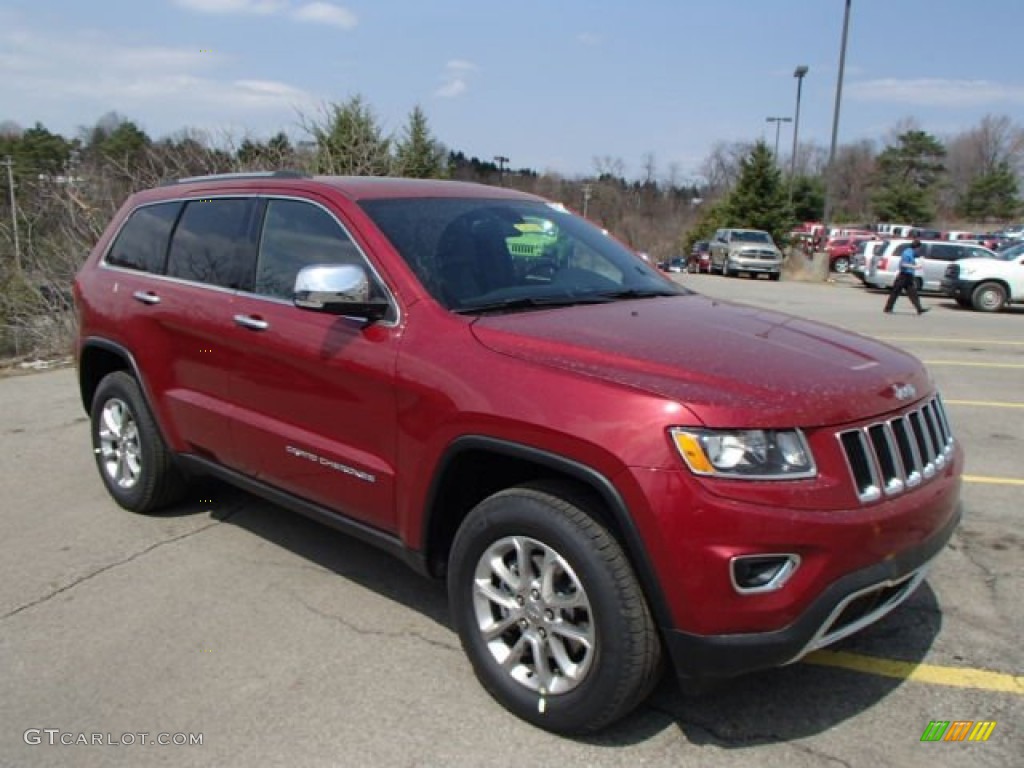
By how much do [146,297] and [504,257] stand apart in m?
2.14

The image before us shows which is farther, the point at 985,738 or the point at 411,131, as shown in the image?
the point at 411,131

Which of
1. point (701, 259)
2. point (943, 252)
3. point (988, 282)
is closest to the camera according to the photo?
point (988, 282)

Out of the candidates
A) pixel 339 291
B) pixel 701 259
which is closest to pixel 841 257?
pixel 701 259

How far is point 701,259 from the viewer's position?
38.6 m

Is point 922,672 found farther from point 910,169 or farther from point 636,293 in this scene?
point 910,169

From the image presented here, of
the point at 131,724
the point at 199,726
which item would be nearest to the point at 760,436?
the point at 199,726

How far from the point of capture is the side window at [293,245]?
12.2ft

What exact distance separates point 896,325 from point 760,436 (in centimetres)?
1428

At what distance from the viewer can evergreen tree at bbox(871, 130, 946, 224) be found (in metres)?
80.1

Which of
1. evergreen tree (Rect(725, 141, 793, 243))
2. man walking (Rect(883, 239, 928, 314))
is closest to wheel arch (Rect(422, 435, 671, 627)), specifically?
man walking (Rect(883, 239, 928, 314))

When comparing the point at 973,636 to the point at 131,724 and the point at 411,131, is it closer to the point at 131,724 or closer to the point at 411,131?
the point at 131,724

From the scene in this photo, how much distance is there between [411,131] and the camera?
2662 cm

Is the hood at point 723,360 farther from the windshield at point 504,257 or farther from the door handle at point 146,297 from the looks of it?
the door handle at point 146,297

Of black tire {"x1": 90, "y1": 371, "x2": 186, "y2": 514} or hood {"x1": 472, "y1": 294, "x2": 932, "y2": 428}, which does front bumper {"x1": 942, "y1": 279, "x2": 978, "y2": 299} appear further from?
black tire {"x1": 90, "y1": 371, "x2": 186, "y2": 514}
